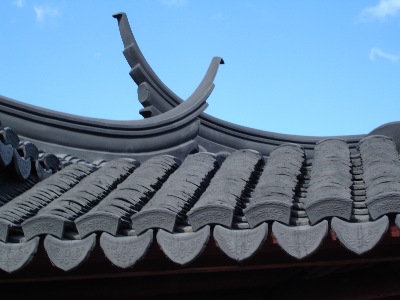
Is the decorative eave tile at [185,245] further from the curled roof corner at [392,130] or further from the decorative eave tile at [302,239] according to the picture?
the curled roof corner at [392,130]

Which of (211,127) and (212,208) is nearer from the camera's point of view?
(212,208)

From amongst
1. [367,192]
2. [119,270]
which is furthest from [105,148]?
[367,192]

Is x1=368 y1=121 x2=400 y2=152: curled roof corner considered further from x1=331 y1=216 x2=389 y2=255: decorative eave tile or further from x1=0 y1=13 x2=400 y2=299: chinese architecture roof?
x1=331 y1=216 x2=389 y2=255: decorative eave tile

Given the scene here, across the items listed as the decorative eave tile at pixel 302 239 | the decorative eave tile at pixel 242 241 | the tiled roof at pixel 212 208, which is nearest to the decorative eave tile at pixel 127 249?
the tiled roof at pixel 212 208

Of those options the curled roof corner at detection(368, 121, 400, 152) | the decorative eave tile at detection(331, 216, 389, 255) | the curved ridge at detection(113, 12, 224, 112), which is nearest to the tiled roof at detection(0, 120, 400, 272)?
the decorative eave tile at detection(331, 216, 389, 255)

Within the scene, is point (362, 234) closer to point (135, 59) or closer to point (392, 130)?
point (392, 130)

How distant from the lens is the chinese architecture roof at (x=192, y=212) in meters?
2.38

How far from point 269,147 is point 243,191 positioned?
3.22m

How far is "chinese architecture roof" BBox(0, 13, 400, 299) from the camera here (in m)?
2.38

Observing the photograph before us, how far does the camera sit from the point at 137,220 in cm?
257

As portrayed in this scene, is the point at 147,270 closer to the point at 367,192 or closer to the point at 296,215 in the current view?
the point at 296,215

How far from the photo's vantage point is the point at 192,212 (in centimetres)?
251

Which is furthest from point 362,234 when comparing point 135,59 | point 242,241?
point 135,59

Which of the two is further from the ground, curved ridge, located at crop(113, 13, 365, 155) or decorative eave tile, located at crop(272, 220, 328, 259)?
curved ridge, located at crop(113, 13, 365, 155)
